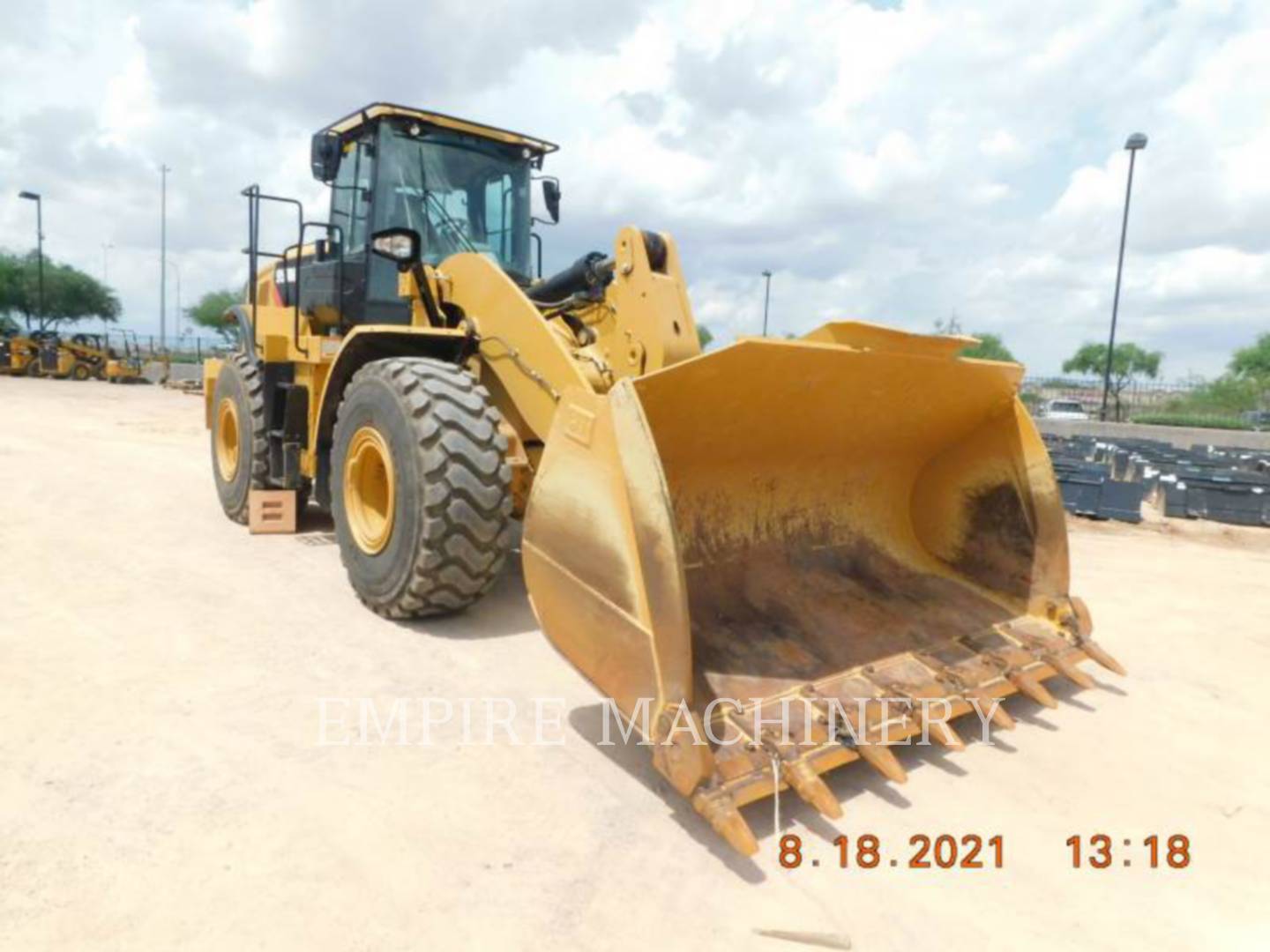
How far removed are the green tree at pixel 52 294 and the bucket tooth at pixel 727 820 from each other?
49.4 metres

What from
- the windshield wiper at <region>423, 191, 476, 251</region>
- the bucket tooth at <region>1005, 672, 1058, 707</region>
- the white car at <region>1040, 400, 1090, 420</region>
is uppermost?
the windshield wiper at <region>423, 191, 476, 251</region>

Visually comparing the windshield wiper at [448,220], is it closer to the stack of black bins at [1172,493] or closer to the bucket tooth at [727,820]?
the bucket tooth at [727,820]

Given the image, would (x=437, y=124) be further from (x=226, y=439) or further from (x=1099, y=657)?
(x=1099, y=657)

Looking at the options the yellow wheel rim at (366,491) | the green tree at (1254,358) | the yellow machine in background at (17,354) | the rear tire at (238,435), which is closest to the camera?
the yellow wheel rim at (366,491)

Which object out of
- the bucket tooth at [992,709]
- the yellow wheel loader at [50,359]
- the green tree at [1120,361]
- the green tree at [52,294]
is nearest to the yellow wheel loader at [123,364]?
the yellow wheel loader at [50,359]

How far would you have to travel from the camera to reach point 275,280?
670cm

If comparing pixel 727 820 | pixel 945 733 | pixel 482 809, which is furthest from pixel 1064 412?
pixel 482 809

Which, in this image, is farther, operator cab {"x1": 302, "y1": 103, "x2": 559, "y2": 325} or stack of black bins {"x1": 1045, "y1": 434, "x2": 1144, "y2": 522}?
stack of black bins {"x1": 1045, "y1": 434, "x2": 1144, "y2": 522}

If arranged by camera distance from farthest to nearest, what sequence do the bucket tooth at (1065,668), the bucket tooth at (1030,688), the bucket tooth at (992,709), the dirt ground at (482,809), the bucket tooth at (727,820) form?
the bucket tooth at (1065,668)
the bucket tooth at (1030,688)
the bucket tooth at (992,709)
the bucket tooth at (727,820)
the dirt ground at (482,809)

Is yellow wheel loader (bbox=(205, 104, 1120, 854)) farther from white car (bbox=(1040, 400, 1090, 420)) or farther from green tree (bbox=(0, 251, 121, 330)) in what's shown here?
green tree (bbox=(0, 251, 121, 330))

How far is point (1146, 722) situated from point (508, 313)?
3.20 meters

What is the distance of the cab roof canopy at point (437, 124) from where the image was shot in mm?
4926

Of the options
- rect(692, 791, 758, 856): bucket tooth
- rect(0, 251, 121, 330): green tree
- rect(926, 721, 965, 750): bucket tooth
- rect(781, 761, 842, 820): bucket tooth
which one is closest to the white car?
rect(926, 721, 965, 750): bucket tooth

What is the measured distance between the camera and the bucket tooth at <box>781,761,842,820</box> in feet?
7.78
